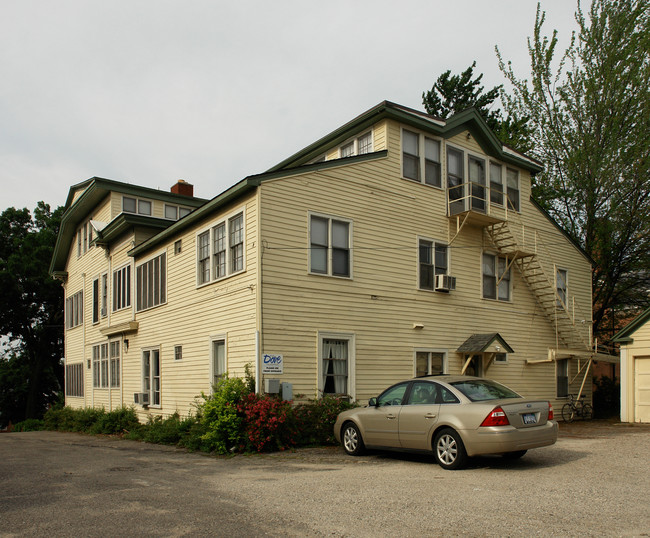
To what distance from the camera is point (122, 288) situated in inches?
980

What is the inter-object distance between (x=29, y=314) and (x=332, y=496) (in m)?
40.3

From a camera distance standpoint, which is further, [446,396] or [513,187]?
[513,187]

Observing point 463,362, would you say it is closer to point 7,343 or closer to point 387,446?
point 387,446

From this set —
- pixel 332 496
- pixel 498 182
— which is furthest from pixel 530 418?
pixel 498 182

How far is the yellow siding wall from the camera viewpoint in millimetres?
15734

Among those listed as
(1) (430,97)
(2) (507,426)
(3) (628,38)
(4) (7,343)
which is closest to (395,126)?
(2) (507,426)

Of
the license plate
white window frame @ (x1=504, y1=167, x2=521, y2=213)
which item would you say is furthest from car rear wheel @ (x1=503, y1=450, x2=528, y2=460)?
white window frame @ (x1=504, y1=167, x2=521, y2=213)

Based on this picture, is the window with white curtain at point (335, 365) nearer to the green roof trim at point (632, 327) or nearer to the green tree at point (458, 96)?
the green roof trim at point (632, 327)

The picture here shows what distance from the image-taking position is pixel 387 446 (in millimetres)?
12008

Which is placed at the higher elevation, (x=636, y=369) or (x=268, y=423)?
(x=636, y=369)

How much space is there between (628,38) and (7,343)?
144 feet

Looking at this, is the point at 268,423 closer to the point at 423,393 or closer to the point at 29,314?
the point at 423,393

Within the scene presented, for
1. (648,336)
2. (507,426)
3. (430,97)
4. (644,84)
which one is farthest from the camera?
(430,97)

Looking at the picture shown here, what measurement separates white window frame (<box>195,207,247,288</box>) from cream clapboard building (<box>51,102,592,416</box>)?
5 centimetres
